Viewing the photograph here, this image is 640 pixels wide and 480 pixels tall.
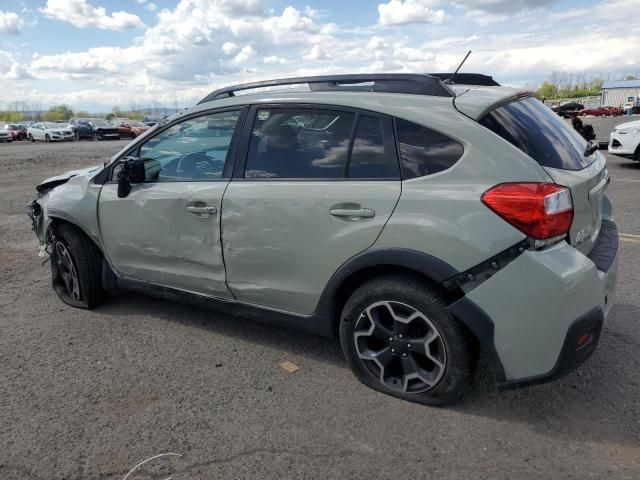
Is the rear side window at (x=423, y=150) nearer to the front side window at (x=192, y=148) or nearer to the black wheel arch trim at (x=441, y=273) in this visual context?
the black wheel arch trim at (x=441, y=273)

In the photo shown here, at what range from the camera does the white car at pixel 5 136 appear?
3809 cm

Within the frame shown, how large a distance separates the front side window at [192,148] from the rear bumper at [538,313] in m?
1.85

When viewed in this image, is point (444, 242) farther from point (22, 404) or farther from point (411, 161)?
point (22, 404)

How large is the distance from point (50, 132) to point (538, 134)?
39.8m

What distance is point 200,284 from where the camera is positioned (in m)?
3.65

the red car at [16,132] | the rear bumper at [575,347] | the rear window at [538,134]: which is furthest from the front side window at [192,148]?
the red car at [16,132]

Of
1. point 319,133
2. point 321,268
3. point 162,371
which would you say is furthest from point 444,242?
point 162,371

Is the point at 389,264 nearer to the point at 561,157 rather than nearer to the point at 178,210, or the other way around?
the point at 561,157

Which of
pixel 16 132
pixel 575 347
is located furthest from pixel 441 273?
pixel 16 132

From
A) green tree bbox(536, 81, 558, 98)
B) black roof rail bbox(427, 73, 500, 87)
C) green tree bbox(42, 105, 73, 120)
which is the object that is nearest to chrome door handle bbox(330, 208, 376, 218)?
black roof rail bbox(427, 73, 500, 87)

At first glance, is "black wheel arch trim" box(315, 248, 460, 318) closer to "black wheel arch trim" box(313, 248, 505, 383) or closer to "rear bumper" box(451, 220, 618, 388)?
"black wheel arch trim" box(313, 248, 505, 383)

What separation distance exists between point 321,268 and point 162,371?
128cm

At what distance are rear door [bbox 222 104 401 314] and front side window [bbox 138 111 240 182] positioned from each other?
207 mm

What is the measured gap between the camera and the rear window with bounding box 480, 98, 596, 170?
8.87ft
